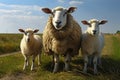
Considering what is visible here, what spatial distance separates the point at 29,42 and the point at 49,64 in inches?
63.3

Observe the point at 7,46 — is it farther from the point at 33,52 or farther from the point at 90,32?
the point at 90,32

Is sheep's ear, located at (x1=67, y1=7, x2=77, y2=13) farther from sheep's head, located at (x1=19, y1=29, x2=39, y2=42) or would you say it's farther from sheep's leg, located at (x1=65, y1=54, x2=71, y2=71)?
sheep's head, located at (x1=19, y1=29, x2=39, y2=42)

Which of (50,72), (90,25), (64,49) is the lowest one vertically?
(50,72)

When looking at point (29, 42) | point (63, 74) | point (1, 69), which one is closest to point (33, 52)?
point (29, 42)

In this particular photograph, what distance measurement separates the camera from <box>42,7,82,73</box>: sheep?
1404 cm

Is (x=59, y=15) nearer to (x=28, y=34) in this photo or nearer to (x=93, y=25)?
(x=93, y=25)

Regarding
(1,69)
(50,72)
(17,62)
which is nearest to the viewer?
(50,72)

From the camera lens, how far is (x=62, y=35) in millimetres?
14203

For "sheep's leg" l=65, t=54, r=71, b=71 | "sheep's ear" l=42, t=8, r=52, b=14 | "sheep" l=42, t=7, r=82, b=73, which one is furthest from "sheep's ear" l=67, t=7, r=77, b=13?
"sheep's leg" l=65, t=54, r=71, b=71

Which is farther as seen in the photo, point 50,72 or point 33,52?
point 33,52

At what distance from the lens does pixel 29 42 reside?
15758 mm

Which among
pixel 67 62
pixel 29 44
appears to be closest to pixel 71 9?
pixel 67 62

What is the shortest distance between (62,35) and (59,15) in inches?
37.8

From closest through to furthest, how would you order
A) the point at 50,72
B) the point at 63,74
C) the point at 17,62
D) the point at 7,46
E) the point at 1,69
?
1. the point at 63,74
2. the point at 50,72
3. the point at 1,69
4. the point at 17,62
5. the point at 7,46
